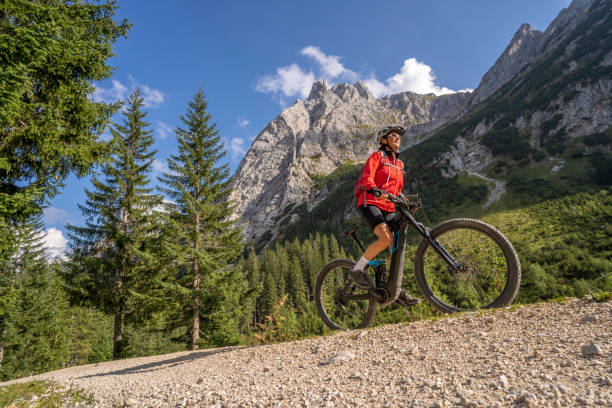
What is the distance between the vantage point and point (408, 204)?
4043 millimetres

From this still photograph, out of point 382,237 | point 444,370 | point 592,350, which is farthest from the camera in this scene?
point 382,237

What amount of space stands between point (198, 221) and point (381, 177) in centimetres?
1261

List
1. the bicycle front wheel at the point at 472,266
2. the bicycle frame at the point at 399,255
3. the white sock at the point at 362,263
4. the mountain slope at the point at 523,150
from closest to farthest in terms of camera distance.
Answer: the bicycle front wheel at the point at 472,266 < the bicycle frame at the point at 399,255 < the white sock at the point at 362,263 < the mountain slope at the point at 523,150

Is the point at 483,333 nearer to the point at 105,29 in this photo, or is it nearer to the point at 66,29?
the point at 66,29

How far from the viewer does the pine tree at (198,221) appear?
1352 cm

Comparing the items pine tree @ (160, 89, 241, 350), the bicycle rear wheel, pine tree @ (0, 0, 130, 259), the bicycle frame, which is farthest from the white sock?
pine tree @ (160, 89, 241, 350)

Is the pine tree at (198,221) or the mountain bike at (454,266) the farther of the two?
the pine tree at (198,221)

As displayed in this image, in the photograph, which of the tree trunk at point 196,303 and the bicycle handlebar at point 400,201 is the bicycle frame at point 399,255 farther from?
the tree trunk at point 196,303

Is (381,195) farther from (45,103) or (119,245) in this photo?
(119,245)

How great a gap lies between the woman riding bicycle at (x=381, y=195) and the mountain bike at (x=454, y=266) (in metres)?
0.16

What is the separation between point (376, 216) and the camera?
4129mm

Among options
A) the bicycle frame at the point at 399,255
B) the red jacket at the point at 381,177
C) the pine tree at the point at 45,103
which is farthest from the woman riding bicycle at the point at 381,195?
the pine tree at the point at 45,103

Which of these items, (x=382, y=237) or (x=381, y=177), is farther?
(x=381, y=177)

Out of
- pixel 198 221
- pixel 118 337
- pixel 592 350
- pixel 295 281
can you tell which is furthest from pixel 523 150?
pixel 118 337
